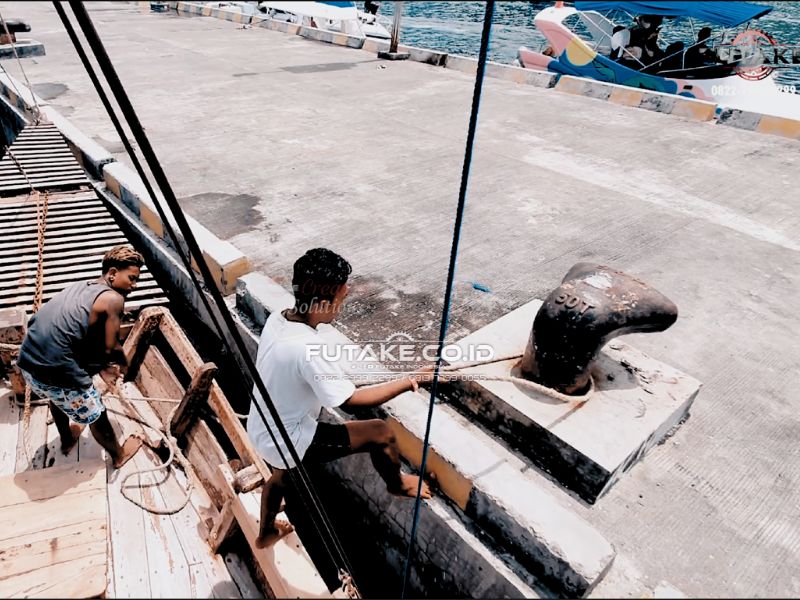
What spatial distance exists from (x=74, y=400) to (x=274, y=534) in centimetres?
186

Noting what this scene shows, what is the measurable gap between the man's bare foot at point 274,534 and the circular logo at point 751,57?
62.3 ft

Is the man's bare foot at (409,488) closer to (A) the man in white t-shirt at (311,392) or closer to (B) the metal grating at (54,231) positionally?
(A) the man in white t-shirt at (311,392)

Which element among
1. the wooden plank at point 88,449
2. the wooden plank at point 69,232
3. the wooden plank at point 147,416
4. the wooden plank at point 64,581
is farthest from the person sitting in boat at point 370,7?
the wooden plank at point 64,581

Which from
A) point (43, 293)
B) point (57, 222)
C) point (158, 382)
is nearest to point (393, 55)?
point (57, 222)

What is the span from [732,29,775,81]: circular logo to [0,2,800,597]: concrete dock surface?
7.37 m

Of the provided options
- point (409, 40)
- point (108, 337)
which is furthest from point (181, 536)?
point (409, 40)

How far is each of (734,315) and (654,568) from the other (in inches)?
126

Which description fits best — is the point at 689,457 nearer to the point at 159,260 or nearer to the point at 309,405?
the point at 309,405

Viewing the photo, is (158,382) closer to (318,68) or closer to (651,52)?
(318,68)

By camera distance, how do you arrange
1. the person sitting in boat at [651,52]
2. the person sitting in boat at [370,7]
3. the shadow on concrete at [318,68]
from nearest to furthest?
the shadow on concrete at [318,68] < the person sitting in boat at [651,52] < the person sitting in boat at [370,7]

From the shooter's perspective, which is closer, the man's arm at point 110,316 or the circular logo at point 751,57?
the man's arm at point 110,316

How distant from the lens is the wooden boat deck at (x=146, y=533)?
3338 millimetres

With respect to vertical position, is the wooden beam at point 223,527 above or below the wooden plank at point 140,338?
below

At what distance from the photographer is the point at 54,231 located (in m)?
6.35
